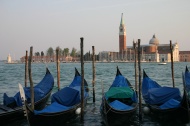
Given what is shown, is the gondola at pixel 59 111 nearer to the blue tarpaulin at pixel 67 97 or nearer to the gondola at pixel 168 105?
the blue tarpaulin at pixel 67 97

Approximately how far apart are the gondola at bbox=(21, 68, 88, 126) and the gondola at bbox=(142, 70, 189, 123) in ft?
6.85

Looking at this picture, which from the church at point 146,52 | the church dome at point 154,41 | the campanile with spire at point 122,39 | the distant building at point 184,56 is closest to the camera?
the church at point 146,52

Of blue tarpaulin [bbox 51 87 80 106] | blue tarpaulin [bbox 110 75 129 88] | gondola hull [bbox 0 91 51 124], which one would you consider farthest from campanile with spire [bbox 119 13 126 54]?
gondola hull [bbox 0 91 51 124]

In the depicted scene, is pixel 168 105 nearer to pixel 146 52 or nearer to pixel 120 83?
pixel 120 83

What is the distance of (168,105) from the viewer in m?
7.32

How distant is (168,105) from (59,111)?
2758 mm

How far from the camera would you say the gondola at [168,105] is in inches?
278

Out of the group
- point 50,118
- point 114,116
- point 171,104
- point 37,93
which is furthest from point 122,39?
point 50,118

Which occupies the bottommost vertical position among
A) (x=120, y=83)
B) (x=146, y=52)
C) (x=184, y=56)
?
(x=120, y=83)

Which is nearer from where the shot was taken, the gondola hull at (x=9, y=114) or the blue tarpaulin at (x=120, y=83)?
the gondola hull at (x=9, y=114)

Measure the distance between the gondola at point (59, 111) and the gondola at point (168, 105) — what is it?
2.09 meters

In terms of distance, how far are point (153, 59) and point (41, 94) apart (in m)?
70.2

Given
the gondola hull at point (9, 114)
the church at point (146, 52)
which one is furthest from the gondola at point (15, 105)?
the church at point (146, 52)

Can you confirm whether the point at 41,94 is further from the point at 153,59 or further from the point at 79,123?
the point at 153,59
